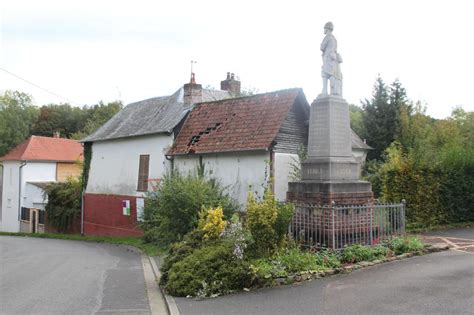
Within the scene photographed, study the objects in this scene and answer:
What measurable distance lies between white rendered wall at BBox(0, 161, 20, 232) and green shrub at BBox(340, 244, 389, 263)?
36.5 metres

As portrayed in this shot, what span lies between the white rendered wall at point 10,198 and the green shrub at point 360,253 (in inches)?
1436

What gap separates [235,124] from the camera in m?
20.7

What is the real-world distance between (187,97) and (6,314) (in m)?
18.0

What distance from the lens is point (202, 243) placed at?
1074cm

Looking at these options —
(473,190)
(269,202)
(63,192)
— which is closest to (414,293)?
(269,202)

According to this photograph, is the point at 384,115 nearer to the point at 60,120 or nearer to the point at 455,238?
the point at 455,238

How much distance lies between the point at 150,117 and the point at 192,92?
10.3 feet

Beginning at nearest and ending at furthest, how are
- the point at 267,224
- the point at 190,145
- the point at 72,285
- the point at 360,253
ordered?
the point at 267,224
the point at 360,253
the point at 72,285
the point at 190,145

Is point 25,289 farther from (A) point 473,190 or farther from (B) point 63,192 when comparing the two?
(B) point 63,192

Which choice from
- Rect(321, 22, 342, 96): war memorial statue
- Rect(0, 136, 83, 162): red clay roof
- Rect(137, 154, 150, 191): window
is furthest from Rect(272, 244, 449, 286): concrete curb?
Rect(0, 136, 83, 162): red clay roof

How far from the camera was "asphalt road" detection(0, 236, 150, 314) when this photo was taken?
860 centimetres

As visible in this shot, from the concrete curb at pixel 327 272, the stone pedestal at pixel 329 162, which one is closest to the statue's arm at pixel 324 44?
the stone pedestal at pixel 329 162

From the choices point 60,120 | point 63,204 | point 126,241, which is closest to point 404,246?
point 126,241

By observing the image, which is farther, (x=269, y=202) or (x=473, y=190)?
(x=473, y=190)
